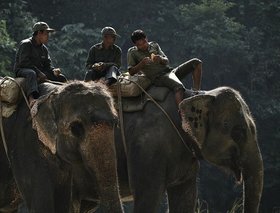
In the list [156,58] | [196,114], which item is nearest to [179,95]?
[196,114]

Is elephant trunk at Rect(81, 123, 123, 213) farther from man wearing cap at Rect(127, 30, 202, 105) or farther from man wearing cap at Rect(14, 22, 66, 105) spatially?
man wearing cap at Rect(127, 30, 202, 105)

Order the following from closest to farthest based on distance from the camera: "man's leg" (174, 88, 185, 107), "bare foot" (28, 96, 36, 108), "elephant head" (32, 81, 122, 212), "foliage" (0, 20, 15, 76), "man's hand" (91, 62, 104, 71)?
"elephant head" (32, 81, 122, 212), "bare foot" (28, 96, 36, 108), "man's leg" (174, 88, 185, 107), "man's hand" (91, 62, 104, 71), "foliage" (0, 20, 15, 76)

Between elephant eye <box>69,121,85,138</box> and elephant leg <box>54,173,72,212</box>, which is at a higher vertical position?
elephant eye <box>69,121,85,138</box>

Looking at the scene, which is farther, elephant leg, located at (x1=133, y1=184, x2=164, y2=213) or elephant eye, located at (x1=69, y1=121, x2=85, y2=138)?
elephant leg, located at (x1=133, y1=184, x2=164, y2=213)

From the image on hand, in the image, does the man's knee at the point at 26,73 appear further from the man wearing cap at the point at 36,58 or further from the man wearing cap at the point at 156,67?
the man wearing cap at the point at 156,67

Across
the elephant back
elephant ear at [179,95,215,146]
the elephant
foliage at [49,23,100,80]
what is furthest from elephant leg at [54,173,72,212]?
foliage at [49,23,100,80]

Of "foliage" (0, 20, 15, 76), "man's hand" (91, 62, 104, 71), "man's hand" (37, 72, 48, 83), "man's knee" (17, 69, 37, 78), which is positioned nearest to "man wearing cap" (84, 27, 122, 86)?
"man's hand" (91, 62, 104, 71)

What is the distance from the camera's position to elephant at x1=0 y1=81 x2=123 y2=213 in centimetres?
730

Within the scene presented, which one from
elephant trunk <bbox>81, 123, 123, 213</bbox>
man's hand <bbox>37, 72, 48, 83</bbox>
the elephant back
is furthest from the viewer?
man's hand <bbox>37, 72, 48, 83</bbox>

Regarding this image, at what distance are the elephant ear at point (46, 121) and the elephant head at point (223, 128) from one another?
5.63 feet

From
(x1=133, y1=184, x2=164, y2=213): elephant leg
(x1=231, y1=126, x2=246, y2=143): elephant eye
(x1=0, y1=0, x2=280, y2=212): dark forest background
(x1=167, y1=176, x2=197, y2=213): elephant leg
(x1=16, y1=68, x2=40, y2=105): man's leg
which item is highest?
(x1=16, y1=68, x2=40, y2=105): man's leg

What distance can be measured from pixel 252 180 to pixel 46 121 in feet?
7.39

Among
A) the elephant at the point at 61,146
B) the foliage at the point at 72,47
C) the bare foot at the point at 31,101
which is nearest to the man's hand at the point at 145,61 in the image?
the elephant at the point at 61,146

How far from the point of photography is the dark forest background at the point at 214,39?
2827cm
